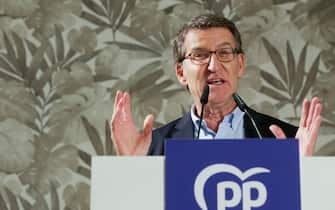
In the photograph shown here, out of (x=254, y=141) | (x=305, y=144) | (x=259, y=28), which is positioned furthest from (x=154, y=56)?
(x=254, y=141)

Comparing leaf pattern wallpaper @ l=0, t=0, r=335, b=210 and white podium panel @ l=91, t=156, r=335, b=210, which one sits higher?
leaf pattern wallpaper @ l=0, t=0, r=335, b=210

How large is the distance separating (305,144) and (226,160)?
0.54m

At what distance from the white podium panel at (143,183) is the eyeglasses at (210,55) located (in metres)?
0.82

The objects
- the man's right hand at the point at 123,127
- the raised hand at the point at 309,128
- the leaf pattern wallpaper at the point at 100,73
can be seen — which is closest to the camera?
the raised hand at the point at 309,128

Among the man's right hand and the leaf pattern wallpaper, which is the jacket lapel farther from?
the leaf pattern wallpaper

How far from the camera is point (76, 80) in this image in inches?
102

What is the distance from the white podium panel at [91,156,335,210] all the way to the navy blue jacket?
2.42 ft

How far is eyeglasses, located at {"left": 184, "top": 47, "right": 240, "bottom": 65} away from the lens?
1.81m

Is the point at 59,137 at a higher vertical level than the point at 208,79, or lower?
lower

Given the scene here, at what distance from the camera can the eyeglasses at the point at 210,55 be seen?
71.2 inches

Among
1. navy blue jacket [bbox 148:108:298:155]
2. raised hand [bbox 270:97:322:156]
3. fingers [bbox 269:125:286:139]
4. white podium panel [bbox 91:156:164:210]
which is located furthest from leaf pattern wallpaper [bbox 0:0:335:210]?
white podium panel [bbox 91:156:164:210]

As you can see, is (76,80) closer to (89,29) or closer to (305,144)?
(89,29)

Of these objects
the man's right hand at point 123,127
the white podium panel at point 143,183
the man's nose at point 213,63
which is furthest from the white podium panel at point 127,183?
the man's nose at point 213,63

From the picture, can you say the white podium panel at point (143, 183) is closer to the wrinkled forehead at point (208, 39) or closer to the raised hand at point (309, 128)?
the raised hand at point (309, 128)
